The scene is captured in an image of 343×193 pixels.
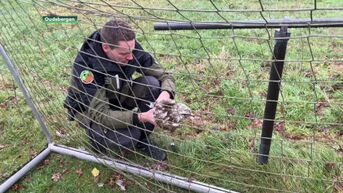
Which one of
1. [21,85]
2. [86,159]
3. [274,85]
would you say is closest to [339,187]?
[274,85]

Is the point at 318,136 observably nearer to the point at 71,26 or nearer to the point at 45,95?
the point at 45,95

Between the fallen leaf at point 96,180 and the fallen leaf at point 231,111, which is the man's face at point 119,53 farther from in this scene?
the fallen leaf at point 231,111

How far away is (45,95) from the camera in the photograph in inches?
135

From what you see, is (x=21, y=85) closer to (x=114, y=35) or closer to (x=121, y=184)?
(x=114, y=35)

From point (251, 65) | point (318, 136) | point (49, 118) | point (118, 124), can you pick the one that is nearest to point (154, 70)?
point (118, 124)

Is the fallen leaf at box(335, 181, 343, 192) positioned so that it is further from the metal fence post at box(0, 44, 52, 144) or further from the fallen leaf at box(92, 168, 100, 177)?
the metal fence post at box(0, 44, 52, 144)

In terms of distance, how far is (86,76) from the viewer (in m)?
2.32

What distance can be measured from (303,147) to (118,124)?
1.42 meters

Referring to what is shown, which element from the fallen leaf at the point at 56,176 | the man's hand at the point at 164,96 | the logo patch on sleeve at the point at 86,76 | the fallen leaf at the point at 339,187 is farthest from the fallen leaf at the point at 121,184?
the fallen leaf at the point at 339,187

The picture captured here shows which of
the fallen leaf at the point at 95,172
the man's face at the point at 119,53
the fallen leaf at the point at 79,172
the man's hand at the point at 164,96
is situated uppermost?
the man's face at the point at 119,53

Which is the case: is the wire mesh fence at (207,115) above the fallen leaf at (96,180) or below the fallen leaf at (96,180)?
above

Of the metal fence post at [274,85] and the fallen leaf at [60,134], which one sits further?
the fallen leaf at [60,134]

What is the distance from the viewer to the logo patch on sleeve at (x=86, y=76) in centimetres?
232

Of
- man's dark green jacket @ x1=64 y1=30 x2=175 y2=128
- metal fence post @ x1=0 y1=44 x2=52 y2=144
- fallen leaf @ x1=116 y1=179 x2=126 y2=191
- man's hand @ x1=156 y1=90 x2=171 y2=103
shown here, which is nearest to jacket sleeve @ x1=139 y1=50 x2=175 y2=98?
man's hand @ x1=156 y1=90 x2=171 y2=103
